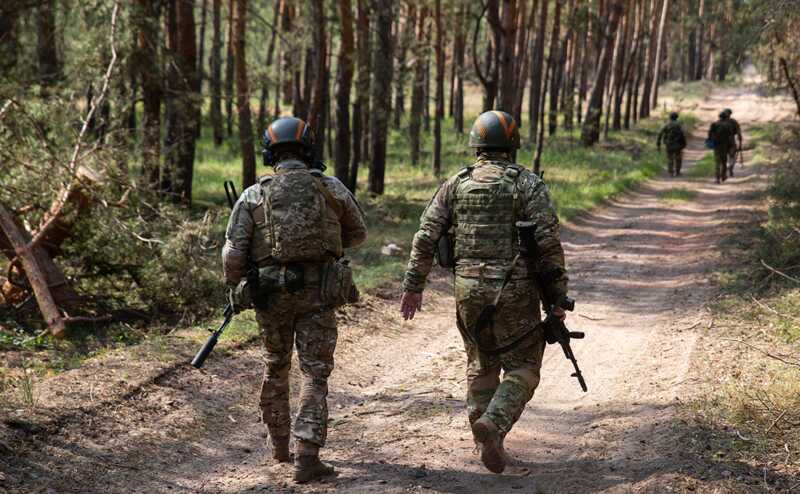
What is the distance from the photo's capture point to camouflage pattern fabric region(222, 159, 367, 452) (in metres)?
5.04

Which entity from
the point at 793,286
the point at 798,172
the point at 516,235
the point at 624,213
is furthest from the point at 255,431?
the point at 624,213

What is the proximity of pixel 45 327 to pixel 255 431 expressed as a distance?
456cm

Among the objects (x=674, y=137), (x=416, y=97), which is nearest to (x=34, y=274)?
(x=416, y=97)

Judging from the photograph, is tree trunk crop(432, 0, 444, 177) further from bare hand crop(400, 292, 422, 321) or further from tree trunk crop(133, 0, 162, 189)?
bare hand crop(400, 292, 422, 321)

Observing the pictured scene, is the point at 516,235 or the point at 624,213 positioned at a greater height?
the point at 516,235

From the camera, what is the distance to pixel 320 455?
18.3ft

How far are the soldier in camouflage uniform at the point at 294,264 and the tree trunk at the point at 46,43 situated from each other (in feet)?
31.2

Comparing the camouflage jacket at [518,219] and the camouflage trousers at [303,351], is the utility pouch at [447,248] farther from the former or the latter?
the camouflage trousers at [303,351]

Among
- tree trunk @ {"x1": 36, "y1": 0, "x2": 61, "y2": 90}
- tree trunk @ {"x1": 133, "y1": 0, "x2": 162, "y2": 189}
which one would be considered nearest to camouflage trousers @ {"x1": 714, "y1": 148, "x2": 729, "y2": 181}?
tree trunk @ {"x1": 133, "y1": 0, "x2": 162, "y2": 189}

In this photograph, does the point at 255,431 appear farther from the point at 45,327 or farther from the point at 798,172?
the point at 798,172

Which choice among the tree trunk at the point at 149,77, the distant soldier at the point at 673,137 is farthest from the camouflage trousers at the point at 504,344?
the distant soldier at the point at 673,137

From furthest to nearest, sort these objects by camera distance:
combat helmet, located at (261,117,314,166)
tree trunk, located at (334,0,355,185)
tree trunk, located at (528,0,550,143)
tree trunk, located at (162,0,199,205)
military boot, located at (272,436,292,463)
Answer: tree trunk, located at (528,0,550,143)
tree trunk, located at (334,0,355,185)
tree trunk, located at (162,0,199,205)
military boot, located at (272,436,292,463)
combat helmet, located at (261,117,314,166)

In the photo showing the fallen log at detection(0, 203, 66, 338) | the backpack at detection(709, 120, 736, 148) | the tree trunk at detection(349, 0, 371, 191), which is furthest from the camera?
the backpack at detection(709, 120, 736, 148)

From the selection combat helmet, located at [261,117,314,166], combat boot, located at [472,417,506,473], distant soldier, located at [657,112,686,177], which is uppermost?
combat helmet, located at [261,117,314,166]
